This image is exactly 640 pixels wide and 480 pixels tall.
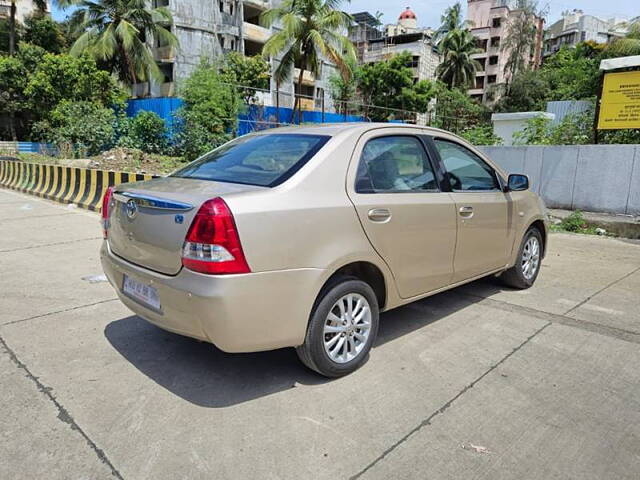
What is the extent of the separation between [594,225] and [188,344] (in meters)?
7.61

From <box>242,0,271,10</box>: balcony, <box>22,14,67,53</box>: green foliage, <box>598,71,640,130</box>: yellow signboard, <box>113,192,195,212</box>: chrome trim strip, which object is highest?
<box>242,0,271,10</box>: balcony

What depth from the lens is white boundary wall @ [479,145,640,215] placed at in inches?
337

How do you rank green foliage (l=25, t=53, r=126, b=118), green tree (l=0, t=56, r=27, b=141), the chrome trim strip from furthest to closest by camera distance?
1. green tree (l=0, t=56, r=27, b=141)
2. green foliage (l=25, t=53, r=126, b=118)
3. the chrome trim strip

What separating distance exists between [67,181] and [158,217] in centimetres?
940

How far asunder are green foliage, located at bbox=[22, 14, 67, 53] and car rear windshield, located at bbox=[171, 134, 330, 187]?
37.2 metres

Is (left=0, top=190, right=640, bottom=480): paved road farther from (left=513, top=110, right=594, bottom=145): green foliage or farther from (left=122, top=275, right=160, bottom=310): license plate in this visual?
(left=513, top=110, right=594, bottom=145): green foliage

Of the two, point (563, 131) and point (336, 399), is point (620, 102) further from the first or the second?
point (336, 399)

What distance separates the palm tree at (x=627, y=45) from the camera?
58.6 ft

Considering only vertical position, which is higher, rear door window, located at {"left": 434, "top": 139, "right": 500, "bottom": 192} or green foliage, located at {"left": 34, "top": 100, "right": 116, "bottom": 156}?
green foliage, located at {"left": 34, "top": 100, "right": 116, "bottom": 156}

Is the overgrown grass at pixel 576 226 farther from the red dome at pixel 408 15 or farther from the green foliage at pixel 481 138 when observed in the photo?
the red dome at pixel 408 15

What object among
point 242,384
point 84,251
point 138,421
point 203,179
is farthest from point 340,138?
point 84,251

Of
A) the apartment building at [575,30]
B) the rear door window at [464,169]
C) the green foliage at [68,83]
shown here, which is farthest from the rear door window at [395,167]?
the apartment building at [575,30]

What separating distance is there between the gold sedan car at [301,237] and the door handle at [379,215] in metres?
0.01

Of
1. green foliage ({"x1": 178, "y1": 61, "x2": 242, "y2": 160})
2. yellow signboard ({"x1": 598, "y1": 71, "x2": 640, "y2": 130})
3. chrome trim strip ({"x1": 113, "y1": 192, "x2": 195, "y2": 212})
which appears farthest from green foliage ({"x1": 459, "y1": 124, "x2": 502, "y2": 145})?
green foliage ({"x1": 178, "y1": 61, "x2": 242, "y2": 160})
